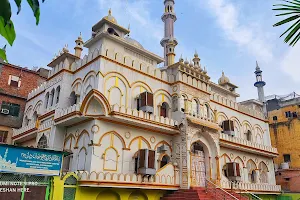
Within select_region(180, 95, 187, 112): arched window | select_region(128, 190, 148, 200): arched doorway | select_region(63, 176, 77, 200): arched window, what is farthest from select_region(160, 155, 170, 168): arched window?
select_region(63, 176, 77, 200): arched window

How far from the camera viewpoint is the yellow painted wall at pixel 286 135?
25.8 meters

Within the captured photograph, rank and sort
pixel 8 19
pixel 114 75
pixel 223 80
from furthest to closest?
pixel 223 80, pixel 114 75, pixel 8 19

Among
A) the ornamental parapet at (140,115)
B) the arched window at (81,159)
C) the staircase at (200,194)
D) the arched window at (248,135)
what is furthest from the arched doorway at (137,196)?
the arched window at (248,135)

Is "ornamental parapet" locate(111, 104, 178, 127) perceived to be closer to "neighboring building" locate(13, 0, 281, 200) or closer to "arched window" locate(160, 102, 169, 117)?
"neighboring building" locate(13, 0, 281, 200)

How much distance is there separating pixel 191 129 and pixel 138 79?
4.21m

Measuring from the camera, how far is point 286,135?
27000 millimetres

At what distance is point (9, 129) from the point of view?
62.0 feet

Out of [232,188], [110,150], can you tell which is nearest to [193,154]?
[232,188]

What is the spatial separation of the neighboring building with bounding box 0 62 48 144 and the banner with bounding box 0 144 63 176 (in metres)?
11.3

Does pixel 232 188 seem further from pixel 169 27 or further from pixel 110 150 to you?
pixel 169 27

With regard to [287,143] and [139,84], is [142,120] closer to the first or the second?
[139,84]

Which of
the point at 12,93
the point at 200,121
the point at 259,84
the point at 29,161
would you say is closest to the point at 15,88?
the point at 12,93

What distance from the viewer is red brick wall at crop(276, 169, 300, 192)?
24.2 m

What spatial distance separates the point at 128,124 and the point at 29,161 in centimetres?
589
